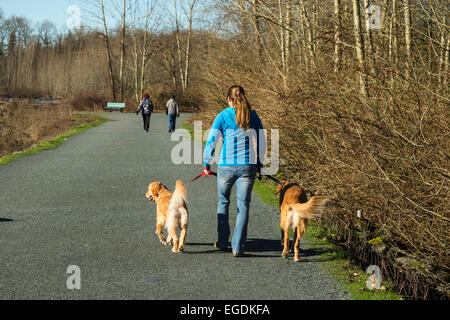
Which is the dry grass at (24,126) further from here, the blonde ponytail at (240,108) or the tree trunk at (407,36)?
the tree trunk at (407,36)

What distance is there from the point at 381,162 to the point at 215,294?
Result: 288 cm

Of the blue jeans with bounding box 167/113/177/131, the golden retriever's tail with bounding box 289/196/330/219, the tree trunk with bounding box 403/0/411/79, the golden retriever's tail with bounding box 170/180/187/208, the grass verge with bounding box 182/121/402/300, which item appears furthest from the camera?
the blue jeans with bounding box 167/113/177/131

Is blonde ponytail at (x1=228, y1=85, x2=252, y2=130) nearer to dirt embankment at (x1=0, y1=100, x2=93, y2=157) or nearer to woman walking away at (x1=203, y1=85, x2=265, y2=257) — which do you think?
woman walking away at (x1=203, y1=85, x2=265, y2=257)

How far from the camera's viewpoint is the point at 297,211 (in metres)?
6.13

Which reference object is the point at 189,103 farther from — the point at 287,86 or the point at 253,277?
the point at 253,277

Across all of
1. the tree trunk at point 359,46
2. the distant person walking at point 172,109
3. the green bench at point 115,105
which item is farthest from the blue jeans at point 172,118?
the green bench at point 115,105

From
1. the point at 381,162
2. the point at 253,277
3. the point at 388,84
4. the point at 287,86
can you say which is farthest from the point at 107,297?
the point at 287,86

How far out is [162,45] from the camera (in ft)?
195

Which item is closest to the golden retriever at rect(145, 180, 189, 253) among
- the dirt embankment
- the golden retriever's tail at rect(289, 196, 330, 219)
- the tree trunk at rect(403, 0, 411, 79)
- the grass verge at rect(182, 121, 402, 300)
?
the golden retriever's tail at rect(289, 196, 330, 219)

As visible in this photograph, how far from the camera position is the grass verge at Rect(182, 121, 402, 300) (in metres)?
5.21

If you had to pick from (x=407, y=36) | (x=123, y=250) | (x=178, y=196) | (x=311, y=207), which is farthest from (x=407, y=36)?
(x=123, y=250)

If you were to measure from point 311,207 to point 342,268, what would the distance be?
81cm

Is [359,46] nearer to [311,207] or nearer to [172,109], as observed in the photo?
[311,207]

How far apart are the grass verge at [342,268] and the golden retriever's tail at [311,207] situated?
2.10 feet
